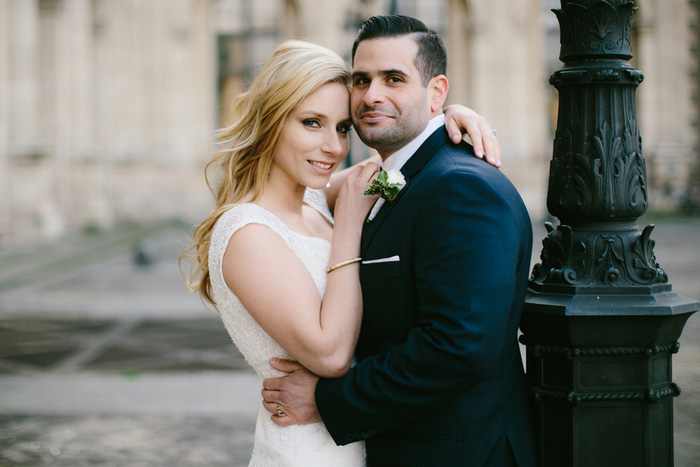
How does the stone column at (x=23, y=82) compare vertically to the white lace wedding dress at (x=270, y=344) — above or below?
above

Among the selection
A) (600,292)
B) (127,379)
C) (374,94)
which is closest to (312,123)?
(374,94)

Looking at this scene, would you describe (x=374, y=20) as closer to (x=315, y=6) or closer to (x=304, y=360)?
(x=304, y=360)

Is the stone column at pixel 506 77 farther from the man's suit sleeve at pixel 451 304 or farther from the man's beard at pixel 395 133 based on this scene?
the man's suit sleeve at pixel 451 304

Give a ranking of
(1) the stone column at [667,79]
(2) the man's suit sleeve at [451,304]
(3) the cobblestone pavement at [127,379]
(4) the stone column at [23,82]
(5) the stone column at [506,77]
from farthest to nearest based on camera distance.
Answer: (1) the stone column at [667,79], (5) the stone column at [506,77], (4) the stone column at [23,82], (3) the cobblestone pavement at [127,379], (2) the man's suit sleeve at [451,304]

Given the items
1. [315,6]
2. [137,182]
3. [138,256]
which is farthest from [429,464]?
[315,6]

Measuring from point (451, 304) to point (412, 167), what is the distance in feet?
1.75

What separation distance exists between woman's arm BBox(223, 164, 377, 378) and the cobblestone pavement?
2.60 m

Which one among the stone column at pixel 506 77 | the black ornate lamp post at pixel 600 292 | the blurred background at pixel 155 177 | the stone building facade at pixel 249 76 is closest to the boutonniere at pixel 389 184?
the black ornate lamp post at pixel 600 292

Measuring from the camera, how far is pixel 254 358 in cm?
251

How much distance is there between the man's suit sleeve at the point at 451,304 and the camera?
6.58 ft

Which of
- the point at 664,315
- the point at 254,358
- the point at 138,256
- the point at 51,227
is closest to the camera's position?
the point at 664,315

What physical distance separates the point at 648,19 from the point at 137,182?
1749cm

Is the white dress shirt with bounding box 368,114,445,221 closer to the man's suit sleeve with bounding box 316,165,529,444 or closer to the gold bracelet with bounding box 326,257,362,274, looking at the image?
the gold bracelet with bounding box 326,257,362,274

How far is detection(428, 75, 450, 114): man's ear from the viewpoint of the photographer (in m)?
2.39
